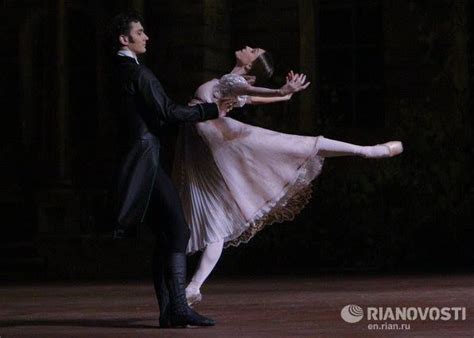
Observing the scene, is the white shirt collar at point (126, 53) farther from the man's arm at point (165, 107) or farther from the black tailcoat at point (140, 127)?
the man's arm at point (165, 107)

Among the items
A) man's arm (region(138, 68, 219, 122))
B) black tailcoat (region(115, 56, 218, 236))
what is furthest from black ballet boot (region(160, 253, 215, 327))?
man's arm (region(138, 68, 219, 122))

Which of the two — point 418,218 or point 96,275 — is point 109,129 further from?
point 418,218

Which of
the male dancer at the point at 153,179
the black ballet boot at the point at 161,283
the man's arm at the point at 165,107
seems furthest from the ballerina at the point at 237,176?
the man's arm at the point at 165,107

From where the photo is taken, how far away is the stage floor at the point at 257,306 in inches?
322

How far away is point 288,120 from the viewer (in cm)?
1720

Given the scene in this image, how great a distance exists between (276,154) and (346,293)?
2418 mm

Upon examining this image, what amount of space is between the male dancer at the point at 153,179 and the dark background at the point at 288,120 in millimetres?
6430

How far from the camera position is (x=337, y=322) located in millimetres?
8617

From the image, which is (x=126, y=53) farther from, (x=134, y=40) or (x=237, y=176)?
(x=237, y=176)

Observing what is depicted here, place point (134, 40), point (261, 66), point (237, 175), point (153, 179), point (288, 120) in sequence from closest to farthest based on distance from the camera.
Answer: point (153, 179) < point (134, 40) < point (237, 175) < point (261, 66) < point (288, 120)

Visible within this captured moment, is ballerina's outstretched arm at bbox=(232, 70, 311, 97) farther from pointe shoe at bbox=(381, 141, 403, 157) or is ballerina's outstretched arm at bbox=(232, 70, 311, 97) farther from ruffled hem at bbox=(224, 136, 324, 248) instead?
pointe shoe at bbox=(381, 141, 403, 157)

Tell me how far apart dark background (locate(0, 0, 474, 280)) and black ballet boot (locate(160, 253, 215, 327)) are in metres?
6.41

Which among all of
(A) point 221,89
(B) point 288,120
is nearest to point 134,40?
(A) point 221,89

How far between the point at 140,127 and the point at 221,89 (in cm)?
114
